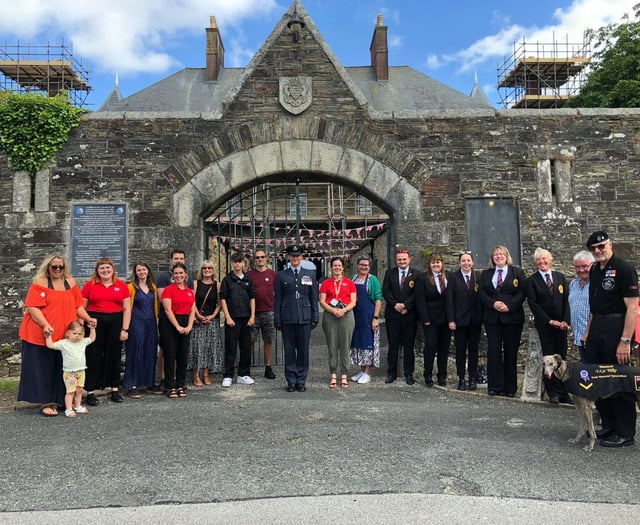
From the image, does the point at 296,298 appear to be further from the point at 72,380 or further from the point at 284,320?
the point at 72,380

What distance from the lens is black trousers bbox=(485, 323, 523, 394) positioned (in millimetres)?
6121

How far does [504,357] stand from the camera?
20.3 feet

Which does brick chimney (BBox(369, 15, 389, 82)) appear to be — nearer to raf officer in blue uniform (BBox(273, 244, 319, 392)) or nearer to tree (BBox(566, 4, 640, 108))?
tree (BBox(566, 4, 640, 108))

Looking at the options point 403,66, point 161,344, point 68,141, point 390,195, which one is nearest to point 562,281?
point 390,195

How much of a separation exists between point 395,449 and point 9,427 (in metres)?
3.46

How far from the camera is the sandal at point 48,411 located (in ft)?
17.3

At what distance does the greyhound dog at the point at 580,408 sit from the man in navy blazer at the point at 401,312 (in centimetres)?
235


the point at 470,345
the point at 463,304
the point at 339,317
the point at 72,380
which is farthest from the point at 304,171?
the point at 72,380

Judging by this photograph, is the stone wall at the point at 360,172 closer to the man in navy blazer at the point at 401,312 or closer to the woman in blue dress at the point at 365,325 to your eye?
the man in navy blazer at the point at 401,312

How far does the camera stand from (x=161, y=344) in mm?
6164

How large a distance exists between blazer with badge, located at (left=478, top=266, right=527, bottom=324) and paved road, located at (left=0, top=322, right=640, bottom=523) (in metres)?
1.07

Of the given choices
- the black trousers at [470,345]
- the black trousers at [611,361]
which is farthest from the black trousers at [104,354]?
the black trousers at [611,361]

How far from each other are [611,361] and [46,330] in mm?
5143

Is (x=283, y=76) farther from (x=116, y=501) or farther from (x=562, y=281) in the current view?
(x=116, y=501)
